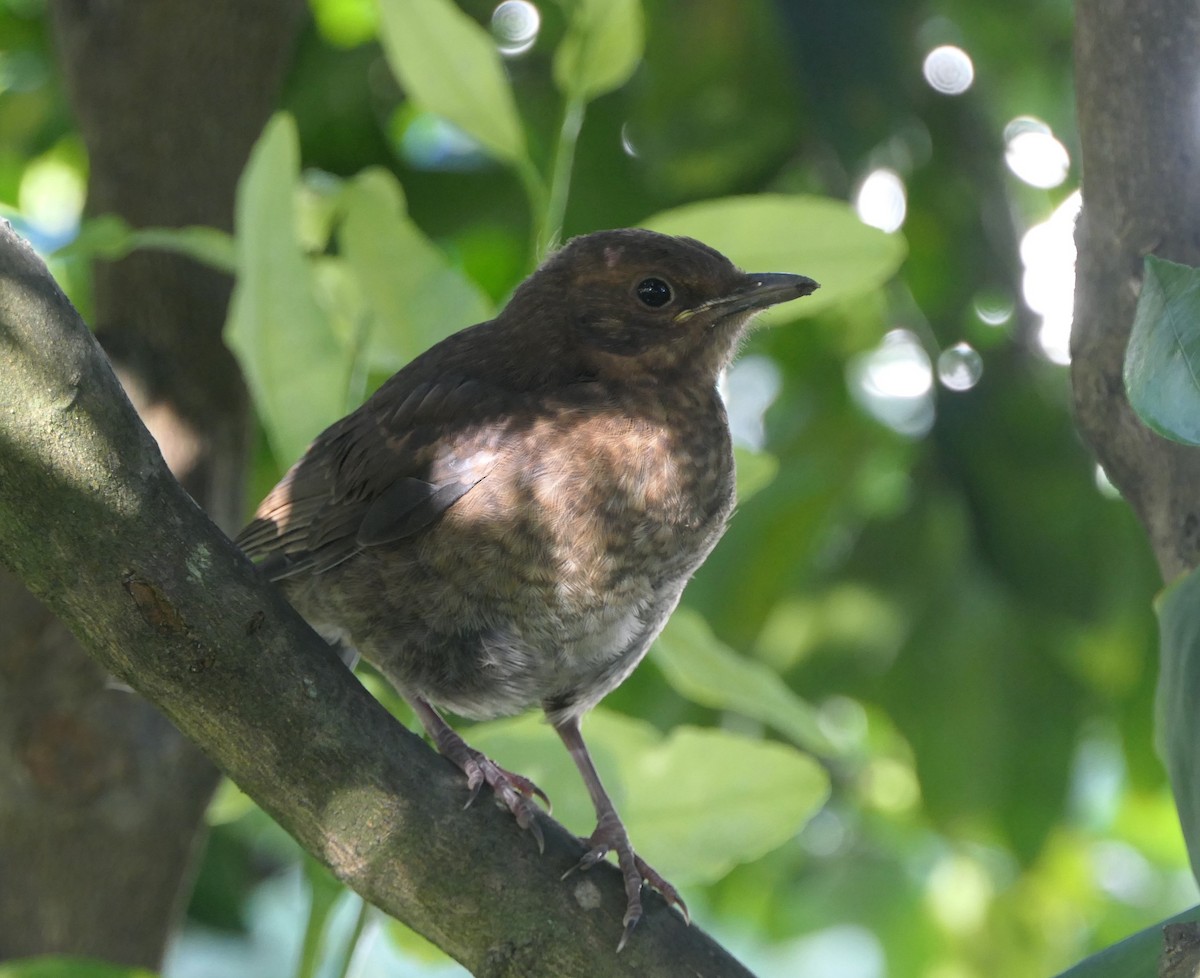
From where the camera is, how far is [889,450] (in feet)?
10.4

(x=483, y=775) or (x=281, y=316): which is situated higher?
(x=281, y=316)

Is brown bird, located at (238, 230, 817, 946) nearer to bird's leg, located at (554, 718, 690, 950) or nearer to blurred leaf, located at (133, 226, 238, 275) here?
bird's leg, located at (554, 718, 690, 950)

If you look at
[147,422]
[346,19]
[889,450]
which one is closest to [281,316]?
[147,422]

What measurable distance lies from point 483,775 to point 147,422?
4.02 feet

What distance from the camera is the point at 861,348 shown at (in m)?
3.33

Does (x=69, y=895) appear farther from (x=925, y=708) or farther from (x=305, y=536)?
(x=925, y=708)

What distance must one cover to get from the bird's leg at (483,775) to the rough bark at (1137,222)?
761 mm

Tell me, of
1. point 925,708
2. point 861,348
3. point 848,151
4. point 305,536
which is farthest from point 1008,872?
point 305,536

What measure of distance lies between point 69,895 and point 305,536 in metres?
0.81

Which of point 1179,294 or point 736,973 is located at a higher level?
point 1179,294

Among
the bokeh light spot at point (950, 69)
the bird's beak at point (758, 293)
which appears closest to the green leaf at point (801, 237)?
the bird's beak at point (758, 293)

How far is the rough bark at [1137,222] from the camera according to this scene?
1.59 metres

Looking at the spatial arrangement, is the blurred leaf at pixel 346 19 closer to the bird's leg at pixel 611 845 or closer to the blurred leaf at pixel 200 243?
the blurred leaf at pixel 200 243

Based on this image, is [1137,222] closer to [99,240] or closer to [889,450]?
[99,240]
